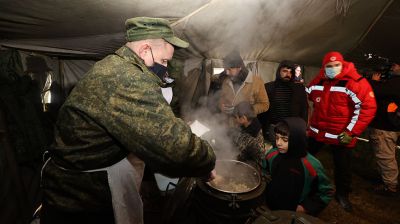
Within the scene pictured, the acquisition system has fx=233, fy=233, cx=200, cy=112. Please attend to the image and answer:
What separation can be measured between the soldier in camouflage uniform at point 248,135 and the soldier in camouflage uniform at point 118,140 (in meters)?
2.30

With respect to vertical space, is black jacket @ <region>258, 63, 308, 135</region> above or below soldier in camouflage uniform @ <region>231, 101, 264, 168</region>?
above

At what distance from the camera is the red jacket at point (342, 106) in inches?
164

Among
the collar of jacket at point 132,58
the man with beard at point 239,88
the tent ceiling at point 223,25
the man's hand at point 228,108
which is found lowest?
the man's hand at point 228,108

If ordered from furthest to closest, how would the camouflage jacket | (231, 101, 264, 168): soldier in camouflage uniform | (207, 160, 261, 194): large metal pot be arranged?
(231, 101, 264, 168): soldier in camouflage uniform
(207, 160, 261, 194): large metal pot
the camouflage jacket

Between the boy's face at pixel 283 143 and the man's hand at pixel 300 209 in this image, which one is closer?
the man's hand at pixel 300 209

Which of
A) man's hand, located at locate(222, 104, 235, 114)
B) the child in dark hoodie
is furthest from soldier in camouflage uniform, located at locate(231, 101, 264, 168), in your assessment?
the child in dark hoodie

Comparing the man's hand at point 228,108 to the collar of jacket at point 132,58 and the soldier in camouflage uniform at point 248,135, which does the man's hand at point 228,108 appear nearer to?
the soldier in camouflage uniform at point 248,135

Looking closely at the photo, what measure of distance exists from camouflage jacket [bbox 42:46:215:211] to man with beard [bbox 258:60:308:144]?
12.4ft

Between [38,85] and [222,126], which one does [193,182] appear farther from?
[38,85]

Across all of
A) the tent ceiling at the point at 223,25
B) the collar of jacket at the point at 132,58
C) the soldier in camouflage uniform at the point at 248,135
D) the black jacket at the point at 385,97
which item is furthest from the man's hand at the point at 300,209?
the black jacket at the point at 385,97

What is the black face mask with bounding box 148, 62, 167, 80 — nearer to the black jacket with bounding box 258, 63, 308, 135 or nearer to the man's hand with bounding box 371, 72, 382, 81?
the black jacket with bounding box 258, 63, 308, 135

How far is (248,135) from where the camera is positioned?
14.3 feet

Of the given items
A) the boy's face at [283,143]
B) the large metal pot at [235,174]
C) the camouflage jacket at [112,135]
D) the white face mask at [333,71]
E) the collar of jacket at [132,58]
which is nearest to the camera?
the camouflage jacket at [112,135]

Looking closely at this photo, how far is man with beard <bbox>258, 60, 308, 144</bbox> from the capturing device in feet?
16.8
